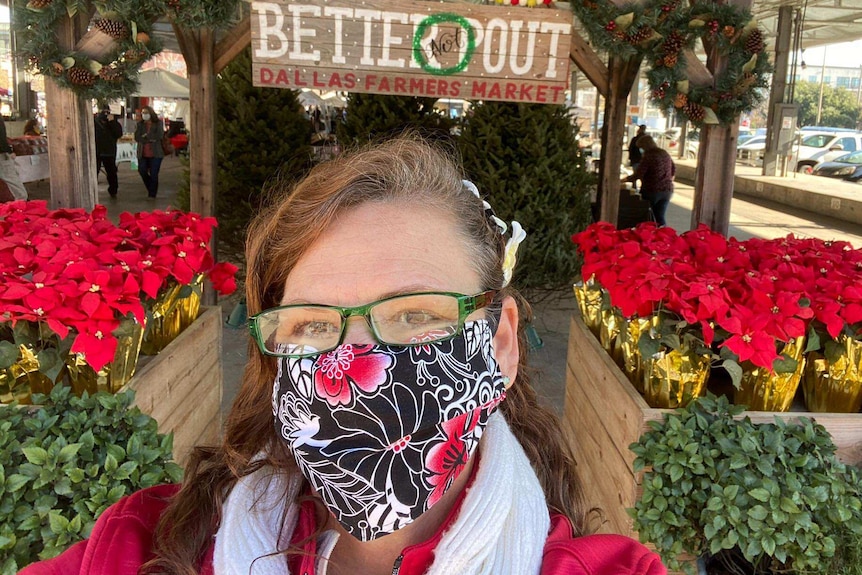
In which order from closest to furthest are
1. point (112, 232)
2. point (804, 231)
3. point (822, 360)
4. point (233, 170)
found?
point (822, 360) → point (112, 232) → point (233, 170) → point (804, 231)

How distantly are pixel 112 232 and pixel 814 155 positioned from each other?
23.6 metres

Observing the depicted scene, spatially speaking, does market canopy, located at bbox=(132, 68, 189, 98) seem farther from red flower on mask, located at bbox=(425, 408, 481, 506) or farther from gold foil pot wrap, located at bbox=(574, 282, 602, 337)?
red flower on mask, located at bbox=(425, 408, 481, 506)

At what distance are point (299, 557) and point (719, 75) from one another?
2706mm

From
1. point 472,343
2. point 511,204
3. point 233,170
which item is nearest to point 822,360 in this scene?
point 472,343

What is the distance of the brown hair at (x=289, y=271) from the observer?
1256 millimetres

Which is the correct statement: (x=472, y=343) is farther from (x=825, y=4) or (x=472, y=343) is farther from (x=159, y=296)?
(x=825, y=4)

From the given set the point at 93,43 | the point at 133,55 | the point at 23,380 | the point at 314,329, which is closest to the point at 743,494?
the point at 314,329

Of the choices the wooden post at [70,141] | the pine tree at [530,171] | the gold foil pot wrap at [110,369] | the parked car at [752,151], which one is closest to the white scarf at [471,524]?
the gold foil pot wrap at [110,369]

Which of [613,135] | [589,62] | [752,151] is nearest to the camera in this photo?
[589,62]

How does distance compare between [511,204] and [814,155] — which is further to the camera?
[814,155]

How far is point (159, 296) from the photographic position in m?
2.56

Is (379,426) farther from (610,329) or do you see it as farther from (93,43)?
(93,43)

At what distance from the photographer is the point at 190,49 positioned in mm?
4270

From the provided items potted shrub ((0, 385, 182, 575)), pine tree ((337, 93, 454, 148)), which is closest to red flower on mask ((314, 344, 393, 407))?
potted shrub ((0, 385, 182, 575))
